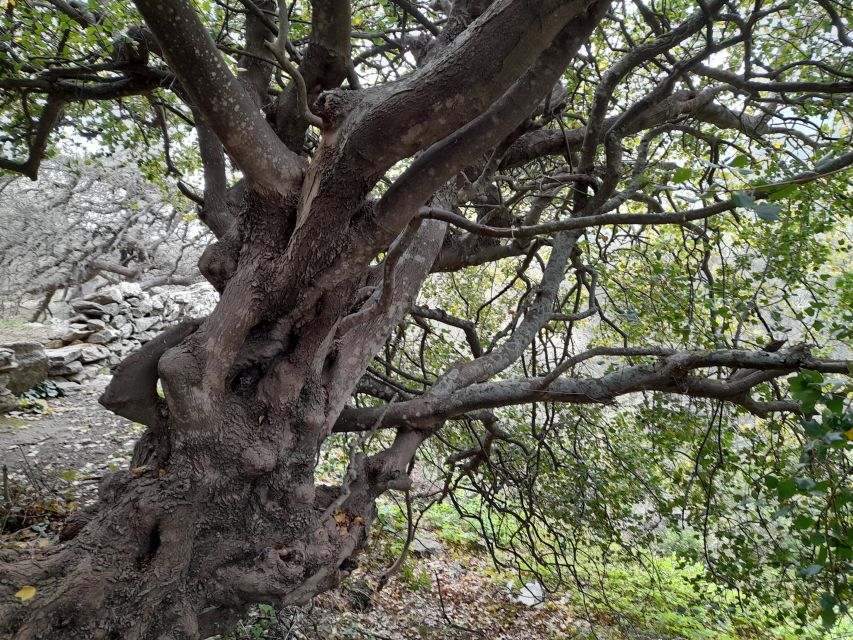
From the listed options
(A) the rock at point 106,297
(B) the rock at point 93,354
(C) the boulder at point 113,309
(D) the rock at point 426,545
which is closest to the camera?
(D) the rock at point 426,545

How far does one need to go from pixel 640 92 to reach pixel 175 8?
5.68 metres

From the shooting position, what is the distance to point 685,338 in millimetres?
3689

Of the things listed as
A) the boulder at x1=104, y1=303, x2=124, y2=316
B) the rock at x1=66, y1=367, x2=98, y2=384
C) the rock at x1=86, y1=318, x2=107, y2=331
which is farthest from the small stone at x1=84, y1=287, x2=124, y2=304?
the rock at x1=66, y1=367, x2=98, y2=384

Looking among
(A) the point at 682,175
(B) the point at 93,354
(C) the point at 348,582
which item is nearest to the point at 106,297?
(B) the point at 93,354

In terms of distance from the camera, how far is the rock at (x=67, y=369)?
7253mm

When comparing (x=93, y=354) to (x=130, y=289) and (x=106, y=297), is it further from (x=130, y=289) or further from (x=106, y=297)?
(x=130, y=289)

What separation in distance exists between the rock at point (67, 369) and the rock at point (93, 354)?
5.8 inches

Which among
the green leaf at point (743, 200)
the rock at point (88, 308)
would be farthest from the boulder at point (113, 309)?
the green leaf at point (743, 200)

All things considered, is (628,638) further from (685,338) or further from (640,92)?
(640,92)

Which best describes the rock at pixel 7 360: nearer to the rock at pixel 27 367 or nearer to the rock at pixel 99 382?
the rock at pixel 27 367

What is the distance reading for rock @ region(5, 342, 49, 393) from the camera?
20.2ft

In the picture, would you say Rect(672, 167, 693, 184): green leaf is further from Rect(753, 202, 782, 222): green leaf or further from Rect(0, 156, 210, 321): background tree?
Rect(0, 156, 210, 321): background tree

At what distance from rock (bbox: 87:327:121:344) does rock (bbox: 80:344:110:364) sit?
0.23 m

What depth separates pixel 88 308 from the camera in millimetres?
9141
